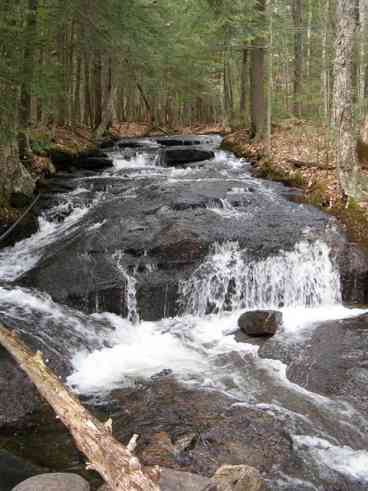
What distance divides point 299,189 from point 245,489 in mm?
10690

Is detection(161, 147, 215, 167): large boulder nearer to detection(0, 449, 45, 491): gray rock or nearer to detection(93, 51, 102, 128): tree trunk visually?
detection(93, 51, 102, 128): tree trunk

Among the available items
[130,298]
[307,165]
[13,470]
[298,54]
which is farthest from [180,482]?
[298,54]

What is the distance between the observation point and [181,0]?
2592cm

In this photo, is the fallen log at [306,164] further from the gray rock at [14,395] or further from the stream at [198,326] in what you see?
the gray rock at [14,395]

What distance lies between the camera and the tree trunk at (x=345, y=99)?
10461 millimetres

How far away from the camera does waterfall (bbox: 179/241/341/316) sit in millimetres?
9312

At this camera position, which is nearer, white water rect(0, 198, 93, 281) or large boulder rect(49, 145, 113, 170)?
white water rect(0, 198, 93, 281)

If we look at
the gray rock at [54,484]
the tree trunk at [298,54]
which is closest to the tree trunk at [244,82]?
the tree trunk at [298,54]

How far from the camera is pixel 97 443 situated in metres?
3.72

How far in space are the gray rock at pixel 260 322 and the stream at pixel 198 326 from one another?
19cm

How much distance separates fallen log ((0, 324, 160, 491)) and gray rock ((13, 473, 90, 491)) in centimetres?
21

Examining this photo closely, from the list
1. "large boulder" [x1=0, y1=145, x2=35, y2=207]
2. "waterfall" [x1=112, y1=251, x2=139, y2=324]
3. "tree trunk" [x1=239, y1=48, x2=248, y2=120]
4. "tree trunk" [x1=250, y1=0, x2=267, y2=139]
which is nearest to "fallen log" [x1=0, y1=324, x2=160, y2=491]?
"waterfall" [x1=112, y1=251, x2=139, y2=324]

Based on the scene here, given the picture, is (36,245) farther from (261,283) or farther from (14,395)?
(14,395)

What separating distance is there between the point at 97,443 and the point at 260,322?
488 cm
